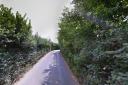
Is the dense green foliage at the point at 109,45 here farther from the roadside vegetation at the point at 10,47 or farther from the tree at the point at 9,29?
the tree at the point at 9,29

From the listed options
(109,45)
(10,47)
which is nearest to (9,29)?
(10,47)

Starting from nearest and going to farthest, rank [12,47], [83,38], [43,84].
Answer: [83,38] → [43,84] → [12,47]

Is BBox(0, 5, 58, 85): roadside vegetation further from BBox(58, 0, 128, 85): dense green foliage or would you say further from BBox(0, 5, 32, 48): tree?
BBox(58, 0, 128, 85): dense green foliage

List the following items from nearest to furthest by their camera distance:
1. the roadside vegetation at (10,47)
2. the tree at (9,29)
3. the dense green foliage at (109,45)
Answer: the dense green foliage at (109,45), the roadside vegetation at (10,47), the tree at (9,29)

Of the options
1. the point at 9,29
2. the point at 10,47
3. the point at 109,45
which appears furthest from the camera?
the point at 9,29

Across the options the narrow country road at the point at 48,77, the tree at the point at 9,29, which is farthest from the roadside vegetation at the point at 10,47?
the narrow country road at the point at 48,77

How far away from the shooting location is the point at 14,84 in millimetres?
13828

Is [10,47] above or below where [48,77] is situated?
above

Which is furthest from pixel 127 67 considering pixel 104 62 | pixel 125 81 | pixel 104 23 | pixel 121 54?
pixel 104 23

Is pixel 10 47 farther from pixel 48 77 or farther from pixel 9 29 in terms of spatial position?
pixel 48 77

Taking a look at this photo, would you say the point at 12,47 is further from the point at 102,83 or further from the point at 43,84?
the point at 102,83

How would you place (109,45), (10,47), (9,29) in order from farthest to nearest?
(9,29)
(10,47)
(109,45)

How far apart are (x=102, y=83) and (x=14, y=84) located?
8489 millimetres

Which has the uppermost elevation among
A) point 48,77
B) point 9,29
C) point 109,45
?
point 9,29
